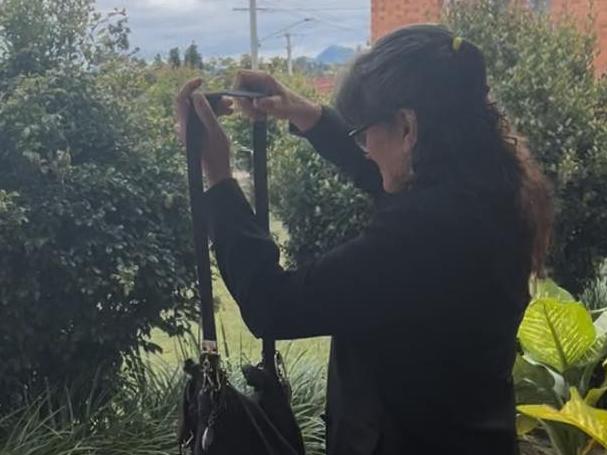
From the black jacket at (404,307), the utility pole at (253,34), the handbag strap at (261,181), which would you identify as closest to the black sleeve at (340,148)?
the handbag strap at (261,181)

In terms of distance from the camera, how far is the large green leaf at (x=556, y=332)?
11.1ft

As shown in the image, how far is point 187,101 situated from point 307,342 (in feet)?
8.24

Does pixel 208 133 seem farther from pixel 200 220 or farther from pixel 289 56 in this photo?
pixel 289 56

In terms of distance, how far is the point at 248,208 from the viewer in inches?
64.1

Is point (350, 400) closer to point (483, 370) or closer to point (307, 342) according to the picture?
point (483, 370)

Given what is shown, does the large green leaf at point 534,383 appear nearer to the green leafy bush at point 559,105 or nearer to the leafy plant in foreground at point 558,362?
the leafy plant in foreground at point 558,362

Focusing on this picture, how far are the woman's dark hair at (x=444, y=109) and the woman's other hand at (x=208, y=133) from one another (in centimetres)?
24

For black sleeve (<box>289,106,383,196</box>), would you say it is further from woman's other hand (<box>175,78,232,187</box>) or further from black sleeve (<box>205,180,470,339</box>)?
black sleeve (<box>205,180,470,339</box>)

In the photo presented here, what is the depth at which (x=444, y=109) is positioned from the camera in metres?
1.59

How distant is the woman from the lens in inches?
59.4

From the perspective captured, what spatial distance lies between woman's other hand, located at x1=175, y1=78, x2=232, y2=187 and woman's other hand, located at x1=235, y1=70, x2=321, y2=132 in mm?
99

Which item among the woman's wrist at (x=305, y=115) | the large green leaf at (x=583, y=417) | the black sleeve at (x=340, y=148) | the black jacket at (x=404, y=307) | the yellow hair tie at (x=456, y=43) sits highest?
the yellow hair tie at (x=456, y=43)

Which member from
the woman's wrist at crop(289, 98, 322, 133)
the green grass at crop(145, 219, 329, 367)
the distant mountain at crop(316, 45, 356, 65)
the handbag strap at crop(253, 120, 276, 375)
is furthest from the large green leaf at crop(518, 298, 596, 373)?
the handbag strap at crop(253, 120, 276, 375)

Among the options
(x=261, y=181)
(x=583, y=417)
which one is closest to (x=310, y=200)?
(x=583, y=417)
